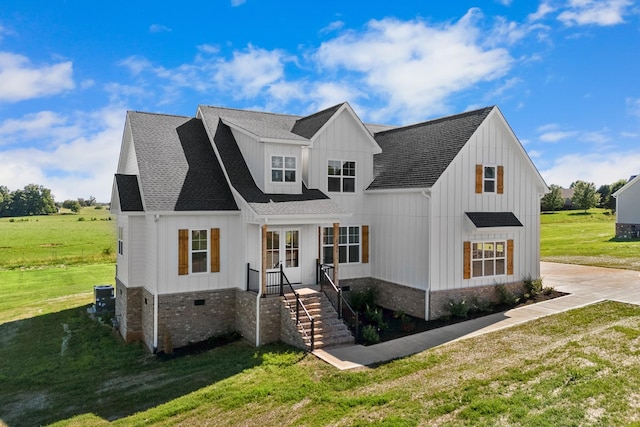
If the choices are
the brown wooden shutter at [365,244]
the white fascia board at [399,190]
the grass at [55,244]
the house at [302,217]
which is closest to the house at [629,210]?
the house at [302,217]

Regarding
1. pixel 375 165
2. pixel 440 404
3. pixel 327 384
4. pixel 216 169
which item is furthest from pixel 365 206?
pixel 440 404

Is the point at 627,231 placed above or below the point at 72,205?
below

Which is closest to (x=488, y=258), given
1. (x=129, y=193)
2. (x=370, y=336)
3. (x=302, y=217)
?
(x=370, y=336)

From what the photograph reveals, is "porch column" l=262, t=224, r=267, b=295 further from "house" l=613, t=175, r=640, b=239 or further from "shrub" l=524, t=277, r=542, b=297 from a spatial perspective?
"house" l=613, t=175, r=640, b=239

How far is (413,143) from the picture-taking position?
66.2 ft

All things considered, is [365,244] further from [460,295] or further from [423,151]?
[423,151]

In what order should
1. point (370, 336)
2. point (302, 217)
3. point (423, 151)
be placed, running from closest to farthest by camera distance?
point (370, 336)
point (302, 217)
point (423, 151)

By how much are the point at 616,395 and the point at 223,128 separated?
16.3 m

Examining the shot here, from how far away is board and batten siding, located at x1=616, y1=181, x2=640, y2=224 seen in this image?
4331 centimetres

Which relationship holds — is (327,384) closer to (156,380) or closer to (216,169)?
(156,380)

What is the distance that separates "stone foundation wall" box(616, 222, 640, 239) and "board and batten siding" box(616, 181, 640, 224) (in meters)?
0.43

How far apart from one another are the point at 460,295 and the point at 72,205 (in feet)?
371

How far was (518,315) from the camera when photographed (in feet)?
53.9

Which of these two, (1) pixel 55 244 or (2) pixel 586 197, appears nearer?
(1) pixel 55 244
